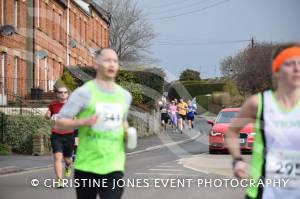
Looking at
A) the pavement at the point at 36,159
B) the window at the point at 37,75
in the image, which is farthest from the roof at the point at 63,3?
the pavement at the point at 36,159

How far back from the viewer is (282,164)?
16.0ft

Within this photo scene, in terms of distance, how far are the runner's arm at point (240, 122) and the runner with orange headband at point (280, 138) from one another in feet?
0.13

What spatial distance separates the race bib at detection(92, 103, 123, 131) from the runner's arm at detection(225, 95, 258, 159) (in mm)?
1328

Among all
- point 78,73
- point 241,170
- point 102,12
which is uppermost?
point 102,12

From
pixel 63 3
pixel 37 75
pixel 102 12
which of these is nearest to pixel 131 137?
pixel 37 75

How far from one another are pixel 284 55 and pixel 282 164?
0.82m

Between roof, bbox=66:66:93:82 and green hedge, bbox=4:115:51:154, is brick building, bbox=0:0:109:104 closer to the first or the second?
roof, bbox=66:66:93:82

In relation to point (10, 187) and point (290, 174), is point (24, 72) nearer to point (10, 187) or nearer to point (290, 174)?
point (10, 187)

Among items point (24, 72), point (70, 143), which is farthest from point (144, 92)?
point (70, 143)

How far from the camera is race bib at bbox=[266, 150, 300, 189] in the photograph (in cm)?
488

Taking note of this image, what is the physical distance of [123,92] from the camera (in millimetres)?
6332

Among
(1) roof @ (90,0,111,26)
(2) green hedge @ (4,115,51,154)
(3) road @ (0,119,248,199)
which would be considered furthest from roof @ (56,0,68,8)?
(3) road @ (0,119,248,199)

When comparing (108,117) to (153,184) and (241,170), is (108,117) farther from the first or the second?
(153,184)

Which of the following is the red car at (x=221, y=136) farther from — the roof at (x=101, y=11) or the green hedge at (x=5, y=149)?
A: the roof at (x=101, y=11)
